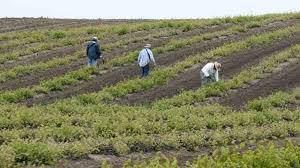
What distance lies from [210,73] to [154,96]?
2879 millimetres

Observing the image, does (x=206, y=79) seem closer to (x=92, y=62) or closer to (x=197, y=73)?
(x=197, y=73)

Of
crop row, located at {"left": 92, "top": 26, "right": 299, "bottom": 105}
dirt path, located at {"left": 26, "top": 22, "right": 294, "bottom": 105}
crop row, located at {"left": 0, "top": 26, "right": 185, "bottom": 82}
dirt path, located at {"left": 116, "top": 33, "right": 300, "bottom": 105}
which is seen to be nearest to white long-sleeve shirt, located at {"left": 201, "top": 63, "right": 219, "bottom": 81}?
dirt path, located at {"left": 116, "top": 33, "right": 300, "bottom": 105}

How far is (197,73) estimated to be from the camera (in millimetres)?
33750

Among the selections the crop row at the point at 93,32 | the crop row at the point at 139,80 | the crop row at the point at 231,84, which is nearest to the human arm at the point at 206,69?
the crop row at the point at 231,84

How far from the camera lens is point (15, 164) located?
41.0 feet

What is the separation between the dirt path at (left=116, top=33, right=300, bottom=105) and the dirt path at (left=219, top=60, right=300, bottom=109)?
211 cm

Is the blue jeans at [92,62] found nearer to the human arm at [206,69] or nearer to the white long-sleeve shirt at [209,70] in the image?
the white long-sleeve shirt at [209,70]

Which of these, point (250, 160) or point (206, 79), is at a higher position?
point (250, 160)

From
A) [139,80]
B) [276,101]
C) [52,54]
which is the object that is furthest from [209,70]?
[52,54]

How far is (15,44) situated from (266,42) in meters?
16.7

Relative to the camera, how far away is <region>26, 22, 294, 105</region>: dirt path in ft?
97.2

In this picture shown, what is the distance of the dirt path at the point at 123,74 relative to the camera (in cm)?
2963

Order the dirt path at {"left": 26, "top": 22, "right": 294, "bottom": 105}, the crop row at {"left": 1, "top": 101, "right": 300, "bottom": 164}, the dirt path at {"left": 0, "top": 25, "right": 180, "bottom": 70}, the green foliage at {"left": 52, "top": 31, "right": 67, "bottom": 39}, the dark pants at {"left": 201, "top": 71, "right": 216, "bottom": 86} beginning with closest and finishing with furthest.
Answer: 1. the crop row at {"left": 1, "top": 101, "right": 300, "bottom": 164}
2. the dirt path at {"left": 26, "top": 22, "right": 294, "bottom": 105}
3. the dark pants at {"left": 201, "top": 71, "right": 216, "bottom": 86}
4. the dirt path at {"left": 0, "top": 25, "right": 180, "bottom": 70}
5. the green foliage at {"left": 52, "top": 31, "right": 67, "bottom": 39}

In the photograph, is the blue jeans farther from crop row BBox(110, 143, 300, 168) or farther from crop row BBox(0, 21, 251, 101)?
crop row BBox(110, 143, 300, 168)
